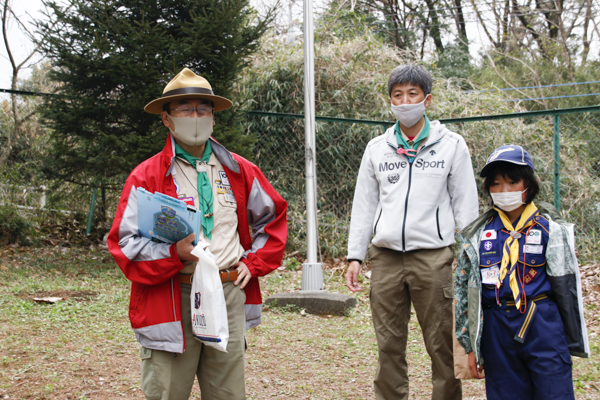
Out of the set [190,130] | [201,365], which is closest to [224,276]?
[201,365]

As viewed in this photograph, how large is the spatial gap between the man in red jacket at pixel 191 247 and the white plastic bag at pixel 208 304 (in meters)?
0.06

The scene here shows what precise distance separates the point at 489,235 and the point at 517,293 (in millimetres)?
331

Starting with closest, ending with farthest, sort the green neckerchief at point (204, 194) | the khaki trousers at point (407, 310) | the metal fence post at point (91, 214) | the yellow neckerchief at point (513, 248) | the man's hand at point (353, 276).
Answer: the yellow neckerchief at point (513, 248), the green neckerchief at point (204, 194), the khaki trousers at point (407, 310), the man's hand at point (353, 276), the metal fence post at point (91, 214)

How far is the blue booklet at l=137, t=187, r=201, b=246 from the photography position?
230 centimetres

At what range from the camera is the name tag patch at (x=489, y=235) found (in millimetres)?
2696

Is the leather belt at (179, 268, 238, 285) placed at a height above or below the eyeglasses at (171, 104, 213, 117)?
below

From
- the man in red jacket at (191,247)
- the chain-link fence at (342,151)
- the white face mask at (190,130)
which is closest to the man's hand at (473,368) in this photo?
the man in red jacket at (191,247)

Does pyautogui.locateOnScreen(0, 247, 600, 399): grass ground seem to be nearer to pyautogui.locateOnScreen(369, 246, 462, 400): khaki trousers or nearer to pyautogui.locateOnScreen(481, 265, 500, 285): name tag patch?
pyautogui.locateOnScreen(369, 246, 462, 400): khaki trousers

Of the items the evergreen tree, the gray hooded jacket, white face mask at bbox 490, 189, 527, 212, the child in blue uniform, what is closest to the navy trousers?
the child in blue uniform

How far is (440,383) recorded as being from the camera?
3.04m

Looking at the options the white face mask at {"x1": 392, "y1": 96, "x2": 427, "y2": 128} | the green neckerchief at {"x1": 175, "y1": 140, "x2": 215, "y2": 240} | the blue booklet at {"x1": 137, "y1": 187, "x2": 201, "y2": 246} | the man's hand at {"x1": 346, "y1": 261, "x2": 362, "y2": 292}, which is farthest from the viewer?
the man's hand at {"x1": 346, "y1": 261, "x2": 362, "y2": 292}

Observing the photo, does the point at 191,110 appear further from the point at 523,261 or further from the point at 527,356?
the point at 527,356

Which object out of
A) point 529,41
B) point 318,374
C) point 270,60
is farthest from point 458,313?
point 529,41

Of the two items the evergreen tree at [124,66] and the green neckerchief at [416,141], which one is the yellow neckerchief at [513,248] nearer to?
the green neckerchief at [416,141]
